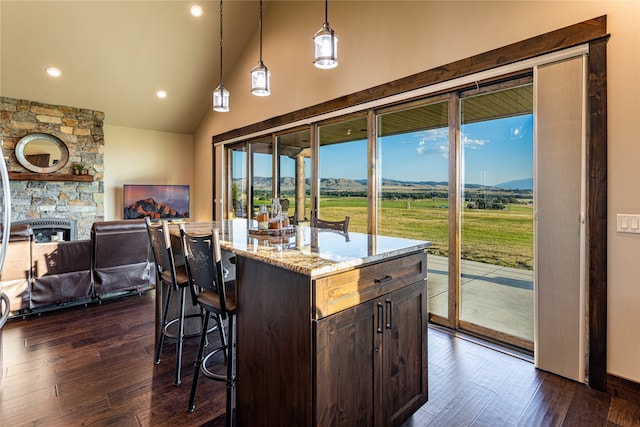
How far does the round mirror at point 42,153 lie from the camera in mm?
5922

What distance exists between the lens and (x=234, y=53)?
Result: 6.17m

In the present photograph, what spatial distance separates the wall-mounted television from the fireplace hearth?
0.94m

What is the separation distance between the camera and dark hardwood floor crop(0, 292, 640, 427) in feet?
6.69

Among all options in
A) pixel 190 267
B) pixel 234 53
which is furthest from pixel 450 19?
pixel 234 53

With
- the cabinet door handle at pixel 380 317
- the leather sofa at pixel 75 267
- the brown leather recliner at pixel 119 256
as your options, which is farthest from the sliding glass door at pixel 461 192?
the leather sofa at pixel 75 267

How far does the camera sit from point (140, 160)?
7.50 m

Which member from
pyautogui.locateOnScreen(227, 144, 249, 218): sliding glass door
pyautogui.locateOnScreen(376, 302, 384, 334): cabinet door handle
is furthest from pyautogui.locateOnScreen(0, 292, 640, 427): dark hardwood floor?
pyautogui.locateOnScreen(227, 144, 249, 218): sliding glass door

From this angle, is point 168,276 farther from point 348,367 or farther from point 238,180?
point 238,180

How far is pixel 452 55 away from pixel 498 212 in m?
1.53

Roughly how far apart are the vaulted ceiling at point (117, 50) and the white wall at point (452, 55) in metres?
0.71

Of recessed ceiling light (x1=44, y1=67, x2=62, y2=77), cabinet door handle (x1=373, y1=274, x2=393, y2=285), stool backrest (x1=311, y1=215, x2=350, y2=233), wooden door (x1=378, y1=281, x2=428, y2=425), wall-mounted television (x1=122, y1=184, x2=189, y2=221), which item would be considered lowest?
wooden door (x1=378, y1=281, x2=428, y2=425)

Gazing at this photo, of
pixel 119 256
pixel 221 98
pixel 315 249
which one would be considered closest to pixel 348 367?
pixel 315 249

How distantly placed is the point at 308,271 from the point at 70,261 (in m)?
3.56

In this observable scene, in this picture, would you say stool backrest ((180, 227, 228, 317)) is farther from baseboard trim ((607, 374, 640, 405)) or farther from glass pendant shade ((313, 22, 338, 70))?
baseboard trim ((607, 374, 640, 405))
